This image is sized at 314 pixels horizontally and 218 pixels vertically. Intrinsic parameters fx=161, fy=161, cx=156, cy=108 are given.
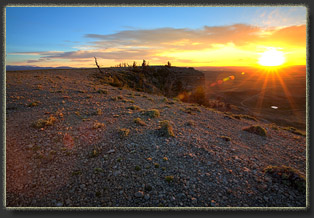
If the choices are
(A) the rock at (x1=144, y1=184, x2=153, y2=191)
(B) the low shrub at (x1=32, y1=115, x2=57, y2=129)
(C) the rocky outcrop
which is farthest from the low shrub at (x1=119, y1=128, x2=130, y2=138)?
(C) the rocky outcrop

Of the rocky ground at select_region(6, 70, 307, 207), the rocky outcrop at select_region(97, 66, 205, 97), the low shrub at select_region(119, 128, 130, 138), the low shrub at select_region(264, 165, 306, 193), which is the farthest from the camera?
the rocky outcrop at select_region(97, 66, 205, 97)

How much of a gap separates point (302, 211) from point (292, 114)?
167ft

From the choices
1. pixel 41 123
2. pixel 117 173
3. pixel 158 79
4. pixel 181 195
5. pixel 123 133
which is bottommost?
pixel 181 195

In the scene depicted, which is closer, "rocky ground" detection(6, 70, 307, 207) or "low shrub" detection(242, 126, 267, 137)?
"rocky ground" detection(6, 70, 307, 207)

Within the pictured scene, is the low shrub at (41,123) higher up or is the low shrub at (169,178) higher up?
the low shrub at (41,123)

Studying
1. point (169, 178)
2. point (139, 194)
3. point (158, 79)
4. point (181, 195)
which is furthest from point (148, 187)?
point (158, 79)

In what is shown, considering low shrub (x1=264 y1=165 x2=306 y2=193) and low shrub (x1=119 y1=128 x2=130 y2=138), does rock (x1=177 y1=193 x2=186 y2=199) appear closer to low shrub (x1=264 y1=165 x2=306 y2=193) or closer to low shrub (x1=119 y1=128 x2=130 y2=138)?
low shrub (x1=264 y1=165 x2=306 y2=193)

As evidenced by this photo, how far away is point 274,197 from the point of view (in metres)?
4.79

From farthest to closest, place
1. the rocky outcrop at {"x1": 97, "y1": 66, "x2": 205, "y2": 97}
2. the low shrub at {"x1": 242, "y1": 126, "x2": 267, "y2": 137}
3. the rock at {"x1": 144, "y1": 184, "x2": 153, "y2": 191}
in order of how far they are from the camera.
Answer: the rocky outcrop at {"x1": 97, "y1": 66, "x2": 205, "y2": 97} < the low shrub at {"x1": 242, "y1": 126, "x2": 267, "y2": 137} < the rock at {"x1": 144, "y1": 184, "x2": 153, "y2": 191}

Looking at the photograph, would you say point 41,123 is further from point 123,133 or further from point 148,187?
point 148,187

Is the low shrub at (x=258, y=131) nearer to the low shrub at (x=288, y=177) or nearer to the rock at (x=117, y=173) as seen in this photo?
the low shrub at (x=288, y=177)

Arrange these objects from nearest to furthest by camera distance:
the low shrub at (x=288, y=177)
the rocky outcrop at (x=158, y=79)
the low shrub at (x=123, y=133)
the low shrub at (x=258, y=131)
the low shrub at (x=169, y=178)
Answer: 1. the low shrub at (x=288, y=177)
2. the low shrub at (x=169, y=178)
3. the low shrub at (x=123, y=133)
4. the low shrub at (x=258, y=131)
5. the rocky outcrop at (x=158, y=79)

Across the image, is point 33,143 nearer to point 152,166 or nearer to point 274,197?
point 152,166

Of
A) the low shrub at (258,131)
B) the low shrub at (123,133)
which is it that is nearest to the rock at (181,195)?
the low shrub at (123,133)
